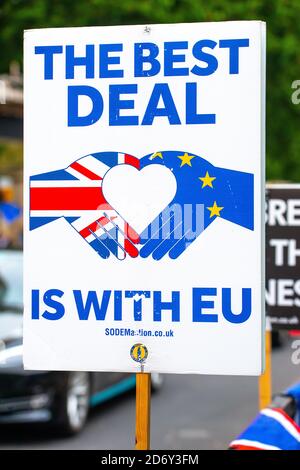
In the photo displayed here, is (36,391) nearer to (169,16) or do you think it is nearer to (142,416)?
(169,16)

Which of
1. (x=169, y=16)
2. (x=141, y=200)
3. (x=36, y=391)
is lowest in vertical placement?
(x=36, y=391)

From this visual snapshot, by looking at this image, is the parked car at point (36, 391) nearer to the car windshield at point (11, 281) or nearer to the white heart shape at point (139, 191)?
the car windshield at point (11, 281)

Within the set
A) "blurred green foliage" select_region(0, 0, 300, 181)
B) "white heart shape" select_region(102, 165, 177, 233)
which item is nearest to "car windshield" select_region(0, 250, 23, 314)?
"blurred green foliage" select_region(0, 0, 300, 181)

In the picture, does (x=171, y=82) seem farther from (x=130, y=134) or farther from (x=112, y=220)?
(x=112, y=220)

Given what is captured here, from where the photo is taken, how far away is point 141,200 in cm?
304

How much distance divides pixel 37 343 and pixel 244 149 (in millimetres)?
876

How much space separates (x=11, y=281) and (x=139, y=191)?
308 inches

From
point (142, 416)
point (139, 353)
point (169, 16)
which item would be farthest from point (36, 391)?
point (139, 353)

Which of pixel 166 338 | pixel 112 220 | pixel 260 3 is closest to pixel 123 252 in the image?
pixel 112 220

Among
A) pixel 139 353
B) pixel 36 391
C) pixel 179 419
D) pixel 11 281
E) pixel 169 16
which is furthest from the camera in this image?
pixel 169 16

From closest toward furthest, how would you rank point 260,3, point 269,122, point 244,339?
1. point 244,339
2. point 260,3
3. point 269,122

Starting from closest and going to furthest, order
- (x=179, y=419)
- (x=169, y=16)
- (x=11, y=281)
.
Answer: (x=179, y=419) < (x=11, y=281) < (x=169, y=16)

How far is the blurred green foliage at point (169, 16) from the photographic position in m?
12.4

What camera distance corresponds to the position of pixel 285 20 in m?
13.1
